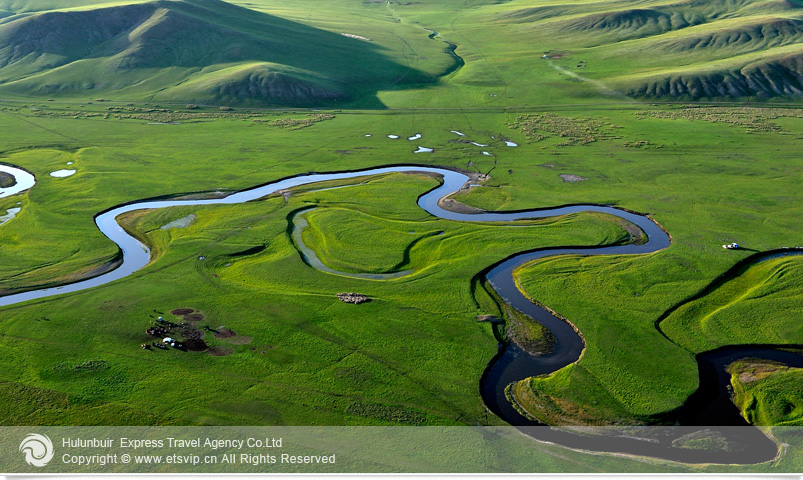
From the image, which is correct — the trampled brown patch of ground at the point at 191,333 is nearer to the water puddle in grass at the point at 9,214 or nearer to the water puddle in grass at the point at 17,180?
the water puddle in grass at the point at 9,214

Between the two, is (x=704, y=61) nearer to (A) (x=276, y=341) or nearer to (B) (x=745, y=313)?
(B) (x=745, y=313)

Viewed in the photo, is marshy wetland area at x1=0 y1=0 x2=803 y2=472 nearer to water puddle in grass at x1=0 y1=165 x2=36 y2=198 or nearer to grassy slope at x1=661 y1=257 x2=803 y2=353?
grassy slope at x1=661 y1=257 x2=803 y2=353

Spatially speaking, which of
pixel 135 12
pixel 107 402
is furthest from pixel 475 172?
pixel 135 12

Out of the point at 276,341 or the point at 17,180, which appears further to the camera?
the point at 17,180

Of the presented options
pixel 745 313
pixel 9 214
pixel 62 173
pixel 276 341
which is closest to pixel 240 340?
pixel 276 341

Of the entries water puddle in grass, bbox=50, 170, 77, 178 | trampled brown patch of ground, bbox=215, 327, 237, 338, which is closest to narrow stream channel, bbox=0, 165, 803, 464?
trampled brown patch of ground, bbox=215, 327, 237, 338
